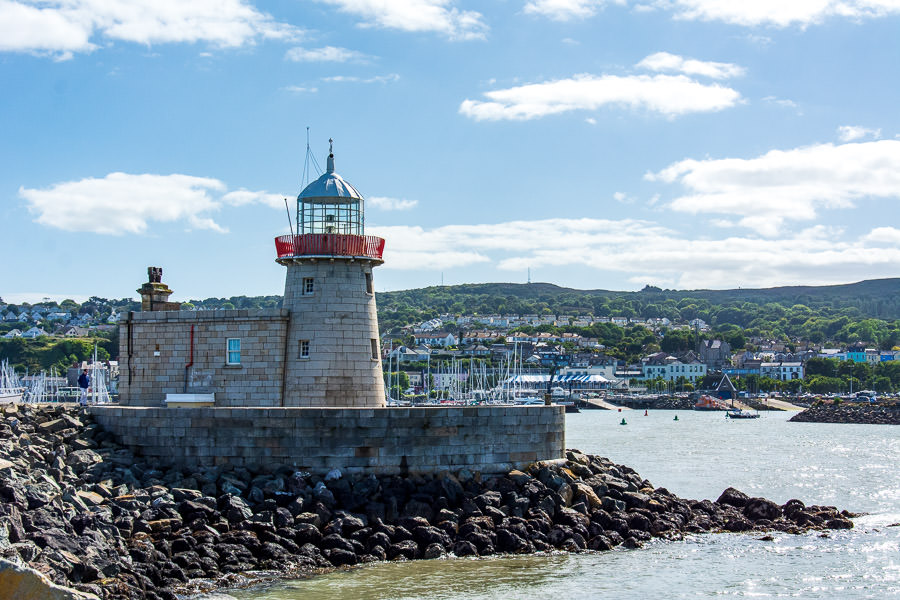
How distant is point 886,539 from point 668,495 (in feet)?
14.9

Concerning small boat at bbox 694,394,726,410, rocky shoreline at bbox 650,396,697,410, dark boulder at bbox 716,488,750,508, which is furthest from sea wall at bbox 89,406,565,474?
rocky shoreline at bbox 650,396,697,410

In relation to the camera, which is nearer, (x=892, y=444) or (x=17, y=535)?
(x=17, y=535)

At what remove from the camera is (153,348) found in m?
24.1

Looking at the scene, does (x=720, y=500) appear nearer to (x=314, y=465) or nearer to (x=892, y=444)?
(x=314, y=465)

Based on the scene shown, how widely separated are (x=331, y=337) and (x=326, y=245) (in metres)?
2.03

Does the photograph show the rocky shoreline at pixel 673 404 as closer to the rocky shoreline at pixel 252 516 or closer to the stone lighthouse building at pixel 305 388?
the rocky shoreline at pixel 252 516

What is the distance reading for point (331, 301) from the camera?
23562mm

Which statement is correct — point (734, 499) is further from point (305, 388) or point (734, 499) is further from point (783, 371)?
point (783, 371)

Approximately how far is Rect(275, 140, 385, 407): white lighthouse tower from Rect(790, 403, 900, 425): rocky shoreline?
7240 centimetres

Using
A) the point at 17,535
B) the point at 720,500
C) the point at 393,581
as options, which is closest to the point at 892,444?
the point at 720,500

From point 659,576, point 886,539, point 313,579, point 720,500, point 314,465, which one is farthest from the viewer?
point 720,500

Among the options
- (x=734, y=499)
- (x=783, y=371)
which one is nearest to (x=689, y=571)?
(x=734, y=499)

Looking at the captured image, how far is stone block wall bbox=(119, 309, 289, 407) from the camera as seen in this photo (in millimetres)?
23375

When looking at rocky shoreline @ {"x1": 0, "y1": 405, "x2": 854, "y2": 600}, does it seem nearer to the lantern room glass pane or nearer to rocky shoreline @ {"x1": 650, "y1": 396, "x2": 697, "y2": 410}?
the lantern room glass pane
